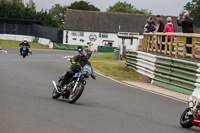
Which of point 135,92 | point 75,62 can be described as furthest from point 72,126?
point 135,92

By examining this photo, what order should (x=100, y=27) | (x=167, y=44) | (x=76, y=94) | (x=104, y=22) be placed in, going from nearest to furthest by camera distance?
(x=76, y=94)
(x=167, y=44)
(x=100, y=27)
(x=104, y=22)

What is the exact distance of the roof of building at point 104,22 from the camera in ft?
300

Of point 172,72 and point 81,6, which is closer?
point 172,72

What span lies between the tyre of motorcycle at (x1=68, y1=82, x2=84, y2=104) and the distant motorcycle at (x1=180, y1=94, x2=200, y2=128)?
2792 millimetres

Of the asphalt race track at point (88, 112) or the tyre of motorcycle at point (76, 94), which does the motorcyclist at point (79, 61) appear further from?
the asphalt race track at point (88, 112)

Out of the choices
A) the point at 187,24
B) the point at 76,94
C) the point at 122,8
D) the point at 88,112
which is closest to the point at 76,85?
the point at 76,94

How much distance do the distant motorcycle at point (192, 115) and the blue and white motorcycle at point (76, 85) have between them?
9.35 feet

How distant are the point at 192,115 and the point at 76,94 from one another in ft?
10.8

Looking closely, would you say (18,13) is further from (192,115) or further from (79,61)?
(192,115)

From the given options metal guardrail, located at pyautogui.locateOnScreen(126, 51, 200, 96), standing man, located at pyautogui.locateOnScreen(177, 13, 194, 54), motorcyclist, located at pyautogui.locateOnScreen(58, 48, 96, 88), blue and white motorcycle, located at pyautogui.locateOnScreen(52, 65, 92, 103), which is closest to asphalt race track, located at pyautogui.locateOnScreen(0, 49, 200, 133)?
blue and white motorcycle, located at pyautogui.locateOnScreen(52, 65, 92, 103)

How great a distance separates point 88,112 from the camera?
1043 centimetres

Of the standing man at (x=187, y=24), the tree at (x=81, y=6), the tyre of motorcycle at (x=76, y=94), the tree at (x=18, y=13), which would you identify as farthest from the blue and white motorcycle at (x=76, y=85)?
the tree at (x=81, y=6)

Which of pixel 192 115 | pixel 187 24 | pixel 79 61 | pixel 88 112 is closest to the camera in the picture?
pixel 192 115

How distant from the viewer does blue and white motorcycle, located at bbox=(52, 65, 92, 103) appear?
11.7 metres
